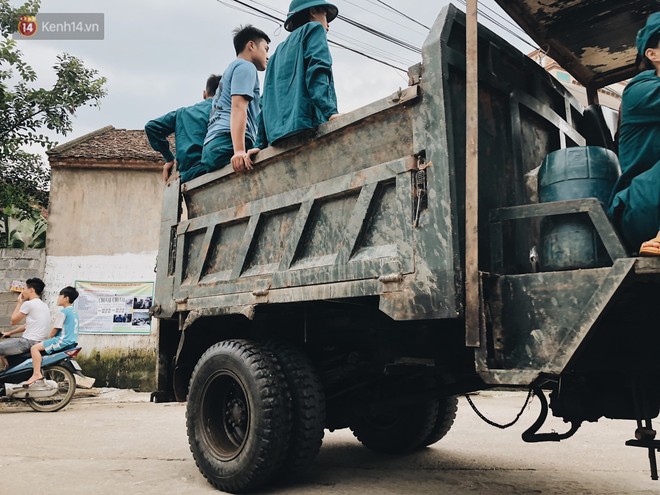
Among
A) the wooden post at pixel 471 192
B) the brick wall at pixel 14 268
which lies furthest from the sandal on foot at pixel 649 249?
the brick wall at pixel 14 268

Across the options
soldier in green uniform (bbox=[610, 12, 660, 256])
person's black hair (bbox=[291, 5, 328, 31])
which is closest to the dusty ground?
soldier in green uniform (bbox=[610, 12, 660, 256])

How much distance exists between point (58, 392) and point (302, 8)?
6846 millimetres

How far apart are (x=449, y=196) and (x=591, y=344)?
3.07 feet

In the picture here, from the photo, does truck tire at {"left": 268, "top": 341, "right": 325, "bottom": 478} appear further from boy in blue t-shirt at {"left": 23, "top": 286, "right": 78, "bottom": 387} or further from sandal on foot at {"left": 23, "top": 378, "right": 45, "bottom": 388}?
boy in blue t-shirt at {"left": 23, "top": 286, "right": 78, "bottom": 387}

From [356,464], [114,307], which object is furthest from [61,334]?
[356,464]

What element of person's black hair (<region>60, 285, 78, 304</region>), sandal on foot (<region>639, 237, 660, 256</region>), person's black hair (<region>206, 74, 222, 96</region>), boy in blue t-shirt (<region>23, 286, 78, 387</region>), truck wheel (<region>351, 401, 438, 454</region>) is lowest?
truck wheel (<region>351, 401, 438, 454</region>)

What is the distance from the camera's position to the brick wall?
1075cm

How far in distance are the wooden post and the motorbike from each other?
714 centimetres

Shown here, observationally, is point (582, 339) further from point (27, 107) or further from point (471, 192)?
point (27, 107)

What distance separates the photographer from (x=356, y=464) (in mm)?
4285

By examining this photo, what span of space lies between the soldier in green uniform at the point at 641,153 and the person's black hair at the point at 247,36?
2.58m

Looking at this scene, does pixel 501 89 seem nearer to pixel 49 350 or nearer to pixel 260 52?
pixel 260 52

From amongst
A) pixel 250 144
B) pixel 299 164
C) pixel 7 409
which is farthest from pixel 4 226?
pixel 299 164

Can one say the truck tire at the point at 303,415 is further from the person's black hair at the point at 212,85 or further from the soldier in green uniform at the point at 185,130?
the person's black hair at the point at 212,85
